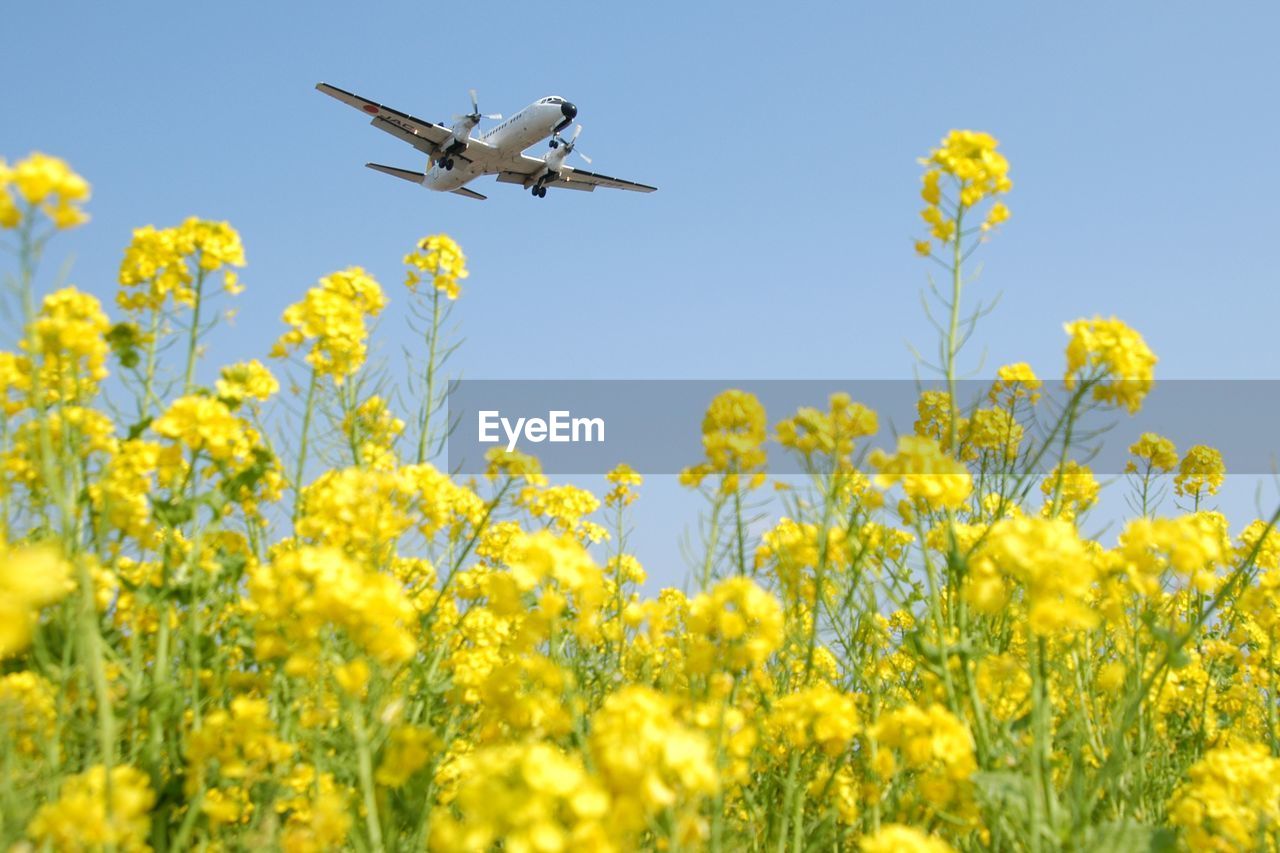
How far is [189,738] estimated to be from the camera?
7.62ft

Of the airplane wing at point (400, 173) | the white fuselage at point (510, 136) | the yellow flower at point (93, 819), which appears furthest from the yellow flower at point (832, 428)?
the airplane wing at point (400, 173)

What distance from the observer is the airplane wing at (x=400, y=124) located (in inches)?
891

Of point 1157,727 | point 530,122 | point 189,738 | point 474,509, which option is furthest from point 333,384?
point 530,122

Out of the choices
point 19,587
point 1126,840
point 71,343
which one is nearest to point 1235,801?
point 1126,840

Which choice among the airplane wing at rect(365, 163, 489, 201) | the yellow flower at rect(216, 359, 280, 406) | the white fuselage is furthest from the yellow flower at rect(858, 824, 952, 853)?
the airplane wing at rect(365, 163, 489, 201)

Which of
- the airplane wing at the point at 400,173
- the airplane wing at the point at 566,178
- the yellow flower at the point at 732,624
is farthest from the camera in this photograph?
the airplane wing at the point at 400,173

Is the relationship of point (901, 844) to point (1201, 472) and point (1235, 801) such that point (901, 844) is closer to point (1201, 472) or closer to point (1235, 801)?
point (1235, 801)

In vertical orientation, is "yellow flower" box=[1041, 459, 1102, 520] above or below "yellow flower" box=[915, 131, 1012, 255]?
below

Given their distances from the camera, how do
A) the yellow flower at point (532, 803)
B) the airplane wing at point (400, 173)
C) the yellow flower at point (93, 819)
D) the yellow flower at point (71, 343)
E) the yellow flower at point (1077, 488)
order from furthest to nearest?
the airplane wing at point (400, 173)
the yellow flower at point (1077, 488)
the yellow flower at point (71, 343)
the yellow flower at point (93, 819)
the yellow flower at point (532, 803)

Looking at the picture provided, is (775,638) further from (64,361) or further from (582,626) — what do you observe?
(64,361)

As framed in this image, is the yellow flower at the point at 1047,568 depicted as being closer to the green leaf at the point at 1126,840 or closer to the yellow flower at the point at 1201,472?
the green leaf at the point at 1126,840

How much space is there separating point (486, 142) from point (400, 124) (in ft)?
7.36

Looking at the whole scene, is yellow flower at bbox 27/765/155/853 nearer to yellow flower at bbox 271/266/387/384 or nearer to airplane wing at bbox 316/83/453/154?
yellow flower at bbox 271/266/387/384

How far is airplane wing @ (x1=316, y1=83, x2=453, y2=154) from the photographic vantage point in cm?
2264
